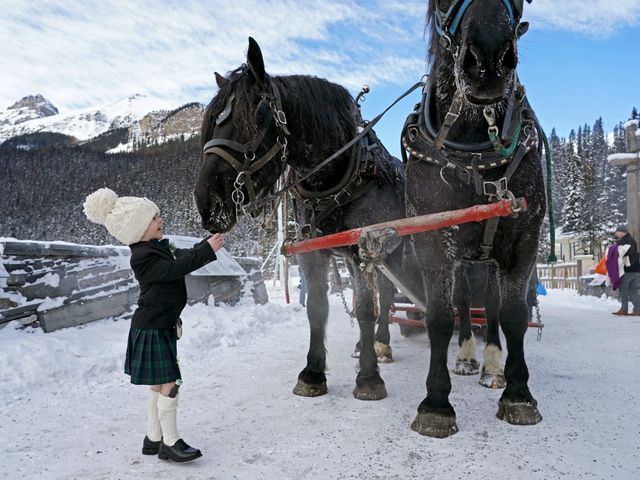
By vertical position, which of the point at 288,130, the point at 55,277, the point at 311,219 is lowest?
the point at 55,277

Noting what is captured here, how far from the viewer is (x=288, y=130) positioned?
3.57 m

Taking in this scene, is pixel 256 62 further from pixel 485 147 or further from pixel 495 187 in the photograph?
pixel 495 187

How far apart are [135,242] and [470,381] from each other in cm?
301

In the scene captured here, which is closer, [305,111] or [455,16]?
[455,16]

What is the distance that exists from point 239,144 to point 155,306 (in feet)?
4.16

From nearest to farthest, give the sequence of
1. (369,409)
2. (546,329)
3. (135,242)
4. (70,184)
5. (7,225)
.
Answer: (135,242)
(369,409)
(546,329)
(7,225)
(70,184)

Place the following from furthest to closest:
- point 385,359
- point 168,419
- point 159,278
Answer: point 385,359
point 159,278
point 168,419

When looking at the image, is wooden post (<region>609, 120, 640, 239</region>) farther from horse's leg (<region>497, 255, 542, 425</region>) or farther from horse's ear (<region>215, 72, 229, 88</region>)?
horse's ear (<region>215, 72, 229, 88</region>)

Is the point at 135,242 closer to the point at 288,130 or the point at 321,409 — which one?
the point at 288,130

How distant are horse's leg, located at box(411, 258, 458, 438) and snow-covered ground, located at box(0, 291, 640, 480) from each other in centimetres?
11

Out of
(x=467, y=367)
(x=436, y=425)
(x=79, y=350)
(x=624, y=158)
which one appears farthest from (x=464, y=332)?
(x=624, y=158)

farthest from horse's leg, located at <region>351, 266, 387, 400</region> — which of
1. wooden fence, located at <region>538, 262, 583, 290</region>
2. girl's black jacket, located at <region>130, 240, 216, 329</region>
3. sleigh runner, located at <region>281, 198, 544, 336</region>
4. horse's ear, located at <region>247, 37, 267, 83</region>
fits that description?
wooden fence, located at <region>538, 262, 583, 290</region>

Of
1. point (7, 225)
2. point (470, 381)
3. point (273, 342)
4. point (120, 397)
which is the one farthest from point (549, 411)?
point (7, 225)

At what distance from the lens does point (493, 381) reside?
3816 millimetres
